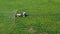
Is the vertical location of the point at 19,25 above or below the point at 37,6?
below

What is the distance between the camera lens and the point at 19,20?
11.7 m

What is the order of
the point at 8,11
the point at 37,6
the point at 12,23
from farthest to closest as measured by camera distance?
the point at 37,6 < the point at 8,11 < the point at 12,23

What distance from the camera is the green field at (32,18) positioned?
1058 centimetres

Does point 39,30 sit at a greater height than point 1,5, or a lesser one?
lesser

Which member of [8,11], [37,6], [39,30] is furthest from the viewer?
[37,6]

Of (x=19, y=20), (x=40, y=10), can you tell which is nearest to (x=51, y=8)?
(x=40, y=10)

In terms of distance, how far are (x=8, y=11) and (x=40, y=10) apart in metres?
2.19

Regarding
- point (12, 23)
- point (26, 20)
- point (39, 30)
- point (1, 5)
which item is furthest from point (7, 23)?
point (1, 5)

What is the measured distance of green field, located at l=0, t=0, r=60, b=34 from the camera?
10582mm

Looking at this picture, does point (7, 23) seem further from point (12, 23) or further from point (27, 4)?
point (27, 4)

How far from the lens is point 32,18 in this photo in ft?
39.3

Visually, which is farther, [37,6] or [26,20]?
[37,6]

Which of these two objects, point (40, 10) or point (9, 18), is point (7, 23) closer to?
point (9, 18)

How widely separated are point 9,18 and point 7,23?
0.56m
